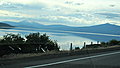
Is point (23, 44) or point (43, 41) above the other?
point (23, 44)

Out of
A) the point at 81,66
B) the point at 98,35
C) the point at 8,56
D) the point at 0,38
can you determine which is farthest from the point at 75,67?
the point at 98,35

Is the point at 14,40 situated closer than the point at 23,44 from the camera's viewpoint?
No

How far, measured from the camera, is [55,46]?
55.2ft

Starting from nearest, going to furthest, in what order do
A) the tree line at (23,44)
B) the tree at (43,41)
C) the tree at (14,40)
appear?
the tree line at (23,44) → the tree at (14,40) → the tree at (43,41)

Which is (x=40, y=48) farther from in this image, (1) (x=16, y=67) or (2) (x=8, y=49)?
(1) (x=16, y=67)

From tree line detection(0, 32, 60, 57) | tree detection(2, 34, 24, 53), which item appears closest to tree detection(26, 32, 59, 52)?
tree line detection(0, 32, 60, 57)

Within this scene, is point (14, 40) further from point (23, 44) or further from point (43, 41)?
point (43, 41)

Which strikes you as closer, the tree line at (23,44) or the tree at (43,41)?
the tree line at (23,44)

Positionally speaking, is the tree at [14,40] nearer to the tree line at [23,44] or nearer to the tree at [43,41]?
the tree line at [23,44]

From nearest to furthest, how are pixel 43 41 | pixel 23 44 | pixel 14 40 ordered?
pixel 23 44, pixel 14 40, pixel 43 41

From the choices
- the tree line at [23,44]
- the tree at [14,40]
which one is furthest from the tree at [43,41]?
the tree at [14,40]

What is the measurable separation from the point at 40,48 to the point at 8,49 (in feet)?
8.39

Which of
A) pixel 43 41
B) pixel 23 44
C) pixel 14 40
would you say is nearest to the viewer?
pixel 23 44

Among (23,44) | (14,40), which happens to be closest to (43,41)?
(14,40)
